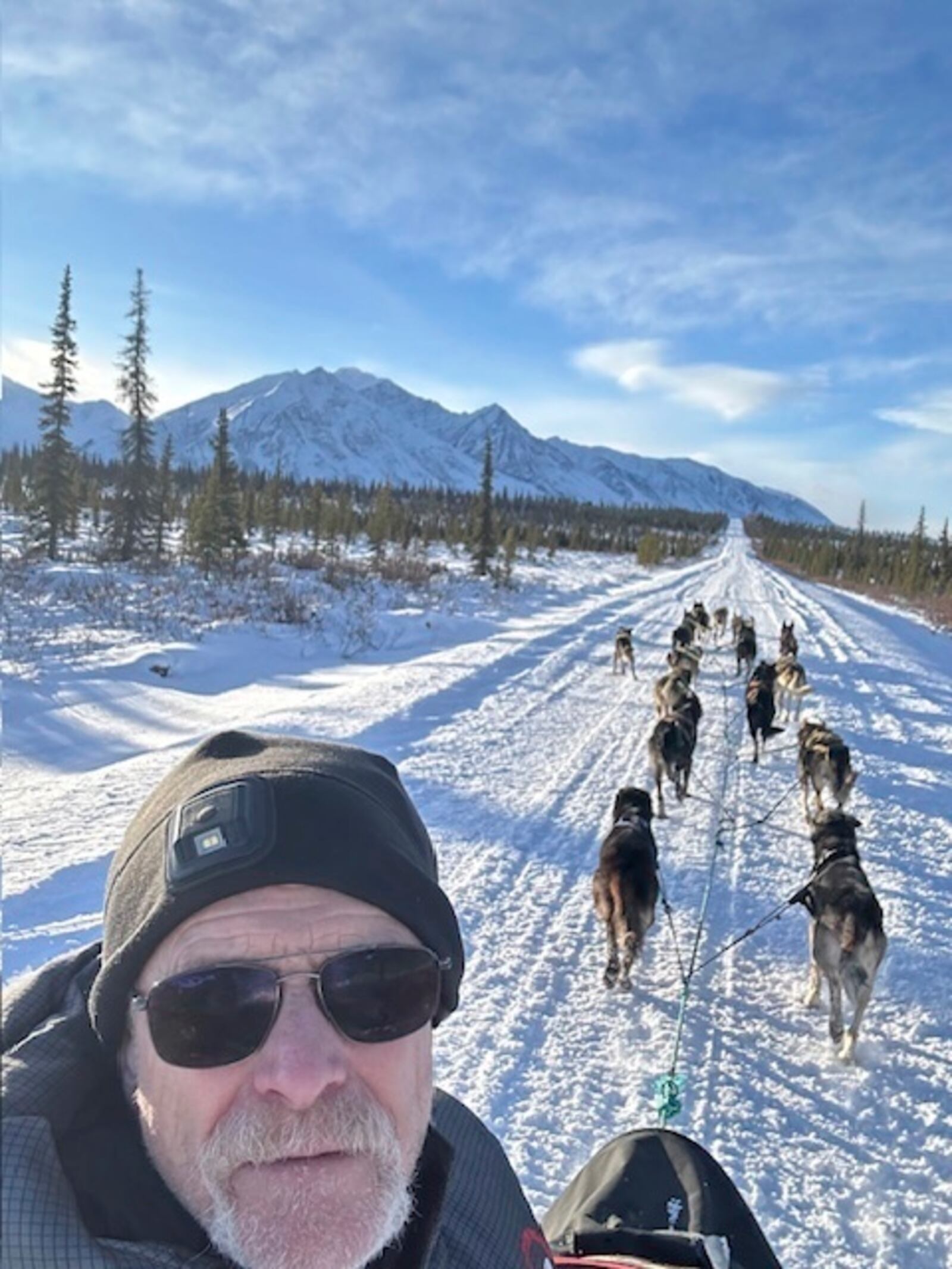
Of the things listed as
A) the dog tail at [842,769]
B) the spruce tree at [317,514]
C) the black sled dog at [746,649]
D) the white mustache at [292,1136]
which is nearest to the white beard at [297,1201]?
the white mustache at [292,1136]

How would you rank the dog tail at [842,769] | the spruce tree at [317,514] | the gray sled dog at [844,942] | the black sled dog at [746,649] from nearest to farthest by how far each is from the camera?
the gray sled dog at [844,942] → the dog tail at [842,769] → the black sled dog at [746,649] → the spruce tree at [317,514]

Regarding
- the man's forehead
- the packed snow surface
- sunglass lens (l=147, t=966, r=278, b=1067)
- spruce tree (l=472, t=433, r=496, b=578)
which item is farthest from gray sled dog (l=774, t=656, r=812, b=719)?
spruce tree (l=472, t=433, r=496, b=578)

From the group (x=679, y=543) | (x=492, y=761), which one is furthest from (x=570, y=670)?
(x=679, y=543)

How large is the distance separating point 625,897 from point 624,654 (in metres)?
9.15

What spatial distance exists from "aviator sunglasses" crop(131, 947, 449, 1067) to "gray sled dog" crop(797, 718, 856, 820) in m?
6.52

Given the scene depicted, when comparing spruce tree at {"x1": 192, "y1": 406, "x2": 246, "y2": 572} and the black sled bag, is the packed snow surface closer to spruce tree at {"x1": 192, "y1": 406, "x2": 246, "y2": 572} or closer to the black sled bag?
the black sled bag

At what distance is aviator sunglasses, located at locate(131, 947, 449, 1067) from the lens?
3.98 ft

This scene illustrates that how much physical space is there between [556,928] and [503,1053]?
1.19m

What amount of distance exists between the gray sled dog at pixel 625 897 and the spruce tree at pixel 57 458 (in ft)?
81.7

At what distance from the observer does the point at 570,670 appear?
1301cm

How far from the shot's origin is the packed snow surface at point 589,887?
10.6 ft

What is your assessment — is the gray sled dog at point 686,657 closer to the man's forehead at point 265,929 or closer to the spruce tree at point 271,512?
the man's forehead at point 265,929

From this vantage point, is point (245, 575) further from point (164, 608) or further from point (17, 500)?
point (17, 500)

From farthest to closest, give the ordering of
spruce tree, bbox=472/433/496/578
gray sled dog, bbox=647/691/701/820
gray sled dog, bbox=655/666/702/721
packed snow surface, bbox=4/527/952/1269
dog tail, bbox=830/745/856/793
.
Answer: spruce tree, bbox=472/433/496/578, gray sled dog, bbox=655/666/702/721, gray sled dog, bbox=647/691/701/820, dog tail, bbox=830/745/856/793, packed snow surface, bbox=4/527/952/1269
